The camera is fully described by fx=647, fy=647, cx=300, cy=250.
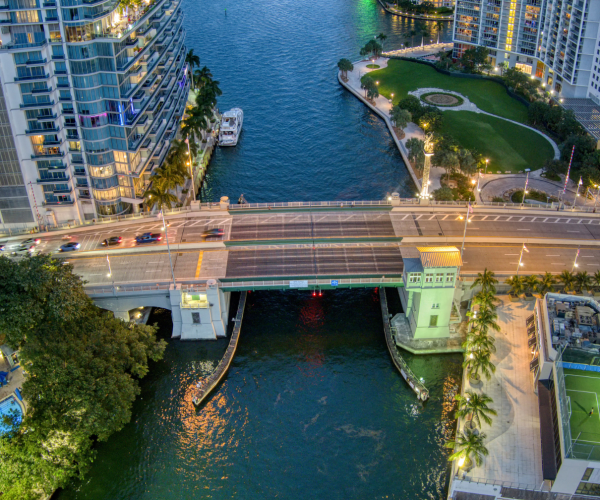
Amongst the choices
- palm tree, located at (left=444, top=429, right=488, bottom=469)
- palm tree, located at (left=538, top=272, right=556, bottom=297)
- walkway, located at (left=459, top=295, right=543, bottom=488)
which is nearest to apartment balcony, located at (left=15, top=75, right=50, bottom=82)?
walkway, located at (left=459, top=295, right=543, bottom=488)

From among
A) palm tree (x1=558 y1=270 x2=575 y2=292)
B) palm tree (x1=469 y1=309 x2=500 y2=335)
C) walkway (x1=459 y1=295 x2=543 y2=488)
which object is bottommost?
walkway (x1=459 y1=295 x2=543 y2=488)

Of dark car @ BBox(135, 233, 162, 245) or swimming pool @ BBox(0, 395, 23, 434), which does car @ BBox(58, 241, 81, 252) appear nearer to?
dark car @ BBox(135, 233, 162, 245)

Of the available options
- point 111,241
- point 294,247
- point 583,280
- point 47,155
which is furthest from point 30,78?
point 583,280

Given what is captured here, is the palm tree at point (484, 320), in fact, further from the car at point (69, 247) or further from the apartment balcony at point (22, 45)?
the apartment balcony at point (22, 45)

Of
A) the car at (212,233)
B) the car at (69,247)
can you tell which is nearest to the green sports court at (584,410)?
the car at (212,233)

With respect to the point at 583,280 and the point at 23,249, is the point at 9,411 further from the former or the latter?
the point at 583,280

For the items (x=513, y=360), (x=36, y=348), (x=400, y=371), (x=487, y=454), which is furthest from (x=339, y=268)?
(x=36, y=348)

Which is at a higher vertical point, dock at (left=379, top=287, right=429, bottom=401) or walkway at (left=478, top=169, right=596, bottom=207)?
walkway at (left=478, top=169, right=596, bottom=207)

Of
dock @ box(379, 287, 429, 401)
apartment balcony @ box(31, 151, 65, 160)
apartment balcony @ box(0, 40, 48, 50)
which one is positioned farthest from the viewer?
apartment balcony @ box(31, 151, 65, 160)

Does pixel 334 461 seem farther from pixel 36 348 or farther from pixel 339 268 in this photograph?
pixel 36 348
